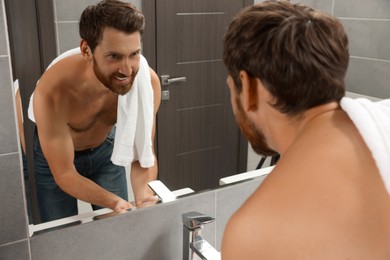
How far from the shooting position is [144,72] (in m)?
1.11

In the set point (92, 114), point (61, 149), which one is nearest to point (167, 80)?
point (92, 114)

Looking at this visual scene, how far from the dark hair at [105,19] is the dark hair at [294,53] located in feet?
1.13

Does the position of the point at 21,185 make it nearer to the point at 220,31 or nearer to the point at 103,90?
the point at 103,90

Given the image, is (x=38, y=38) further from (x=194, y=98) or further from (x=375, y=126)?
(x=375, y=126)

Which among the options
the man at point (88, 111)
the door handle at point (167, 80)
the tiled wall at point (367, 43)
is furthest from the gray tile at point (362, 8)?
the man at point (88, 111)

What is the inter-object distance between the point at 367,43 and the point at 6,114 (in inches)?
42.6

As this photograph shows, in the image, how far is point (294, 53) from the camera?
73 centimetres

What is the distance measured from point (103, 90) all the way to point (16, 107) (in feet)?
0.69

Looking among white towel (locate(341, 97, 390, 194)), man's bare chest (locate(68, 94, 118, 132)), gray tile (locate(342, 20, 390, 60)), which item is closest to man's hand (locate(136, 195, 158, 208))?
man's bare chest (locate(68, 94, 118, 132))

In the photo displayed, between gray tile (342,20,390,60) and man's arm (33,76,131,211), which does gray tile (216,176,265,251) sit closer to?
man's arm (33,76,131,211)

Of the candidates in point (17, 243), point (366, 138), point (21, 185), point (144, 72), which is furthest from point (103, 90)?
point (366, 138)

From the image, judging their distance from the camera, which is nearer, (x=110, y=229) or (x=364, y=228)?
(x=364, y=228)

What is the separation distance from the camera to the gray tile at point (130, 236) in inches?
41.0

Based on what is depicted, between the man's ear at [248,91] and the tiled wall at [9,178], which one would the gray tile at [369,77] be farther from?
the tiled wall at [9,178]
